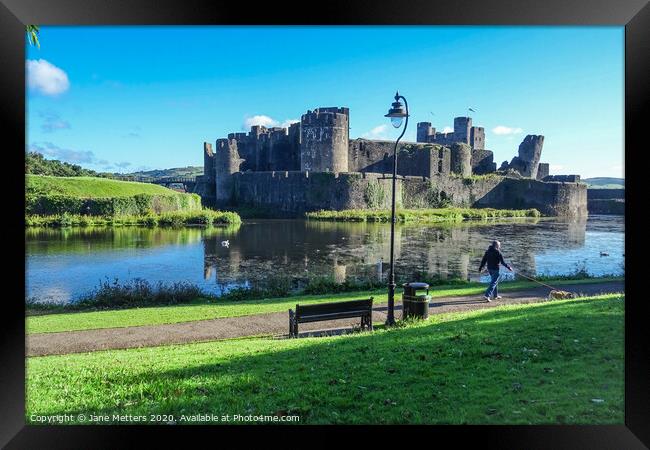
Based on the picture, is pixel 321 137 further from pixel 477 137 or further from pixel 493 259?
pixel 493 259

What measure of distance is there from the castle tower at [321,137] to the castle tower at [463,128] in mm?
21354

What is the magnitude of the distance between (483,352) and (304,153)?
30.0 metres

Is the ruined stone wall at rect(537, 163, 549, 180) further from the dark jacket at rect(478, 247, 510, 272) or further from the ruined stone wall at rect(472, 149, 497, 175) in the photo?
the dark jacket at rect(478, 247, 510, 272)

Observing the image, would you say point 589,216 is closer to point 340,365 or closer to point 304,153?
point 304,153

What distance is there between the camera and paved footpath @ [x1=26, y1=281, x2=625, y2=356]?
6.79m

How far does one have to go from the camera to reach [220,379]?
473 centimetres

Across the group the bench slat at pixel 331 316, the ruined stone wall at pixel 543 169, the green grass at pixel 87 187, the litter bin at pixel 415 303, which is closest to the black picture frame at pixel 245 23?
the bench slat at pixel 331 316

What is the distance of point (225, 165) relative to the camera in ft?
112

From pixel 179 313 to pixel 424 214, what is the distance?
27.2 m

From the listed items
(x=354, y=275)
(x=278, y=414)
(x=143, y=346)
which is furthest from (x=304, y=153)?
(x=278, y=414)

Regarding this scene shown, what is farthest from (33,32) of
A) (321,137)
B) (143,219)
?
(321,137)

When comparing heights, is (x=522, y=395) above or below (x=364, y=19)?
below

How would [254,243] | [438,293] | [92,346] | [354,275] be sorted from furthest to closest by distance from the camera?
[254,243], [354,275], [438,293], [92,346]

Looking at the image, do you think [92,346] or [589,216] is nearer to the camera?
[92,346]
